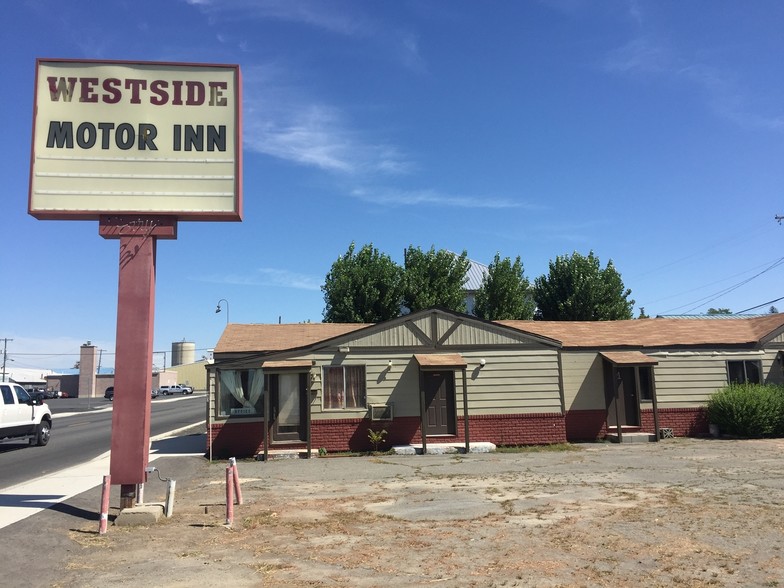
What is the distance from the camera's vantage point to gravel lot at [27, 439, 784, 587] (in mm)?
6508

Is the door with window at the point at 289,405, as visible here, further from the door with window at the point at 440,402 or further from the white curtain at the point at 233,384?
the door with window at the point at 440,402

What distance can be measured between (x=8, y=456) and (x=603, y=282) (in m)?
31.2

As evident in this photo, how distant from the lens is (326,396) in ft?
61.2

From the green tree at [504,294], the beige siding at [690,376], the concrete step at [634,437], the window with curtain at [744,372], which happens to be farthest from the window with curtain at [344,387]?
the green tree at [504,294]

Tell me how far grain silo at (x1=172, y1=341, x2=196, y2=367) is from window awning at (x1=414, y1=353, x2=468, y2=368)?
4496 inches

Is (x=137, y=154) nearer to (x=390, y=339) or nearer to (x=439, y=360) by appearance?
(x=390, y=339)

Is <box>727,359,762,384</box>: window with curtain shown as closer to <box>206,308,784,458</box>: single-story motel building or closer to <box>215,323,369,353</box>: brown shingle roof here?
<box>206,308,784,458</box>: single-story motel building

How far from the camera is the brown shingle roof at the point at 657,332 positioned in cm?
2120

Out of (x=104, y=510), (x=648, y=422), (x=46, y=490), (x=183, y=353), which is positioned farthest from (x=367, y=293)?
(x=183, y=353)

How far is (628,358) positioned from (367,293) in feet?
53.8

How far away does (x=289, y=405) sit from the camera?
739 inches

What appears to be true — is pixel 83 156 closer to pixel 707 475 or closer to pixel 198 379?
pixel 707 475

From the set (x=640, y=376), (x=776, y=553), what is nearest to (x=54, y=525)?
(x=776, y=553)

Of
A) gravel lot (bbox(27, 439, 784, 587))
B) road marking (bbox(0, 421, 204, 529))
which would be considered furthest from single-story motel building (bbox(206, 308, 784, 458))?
gravel lot (bbox(27, 439, 784, 587))
